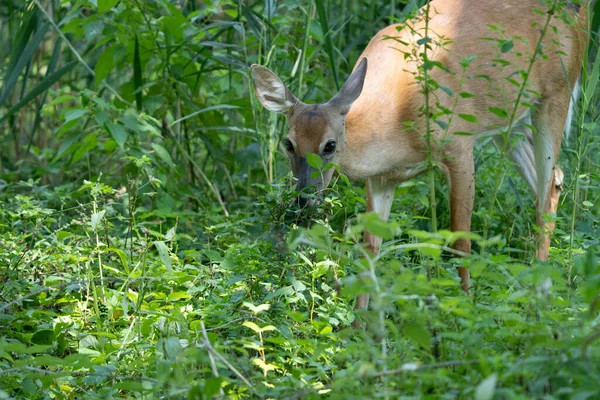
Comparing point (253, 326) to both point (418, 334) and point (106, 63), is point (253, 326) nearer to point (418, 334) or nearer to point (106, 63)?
point (418, 334)

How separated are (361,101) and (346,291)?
3.22 m

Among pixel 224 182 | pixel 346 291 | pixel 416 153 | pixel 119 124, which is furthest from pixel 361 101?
pixel 346 291

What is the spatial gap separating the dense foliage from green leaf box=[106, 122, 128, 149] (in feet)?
0.18

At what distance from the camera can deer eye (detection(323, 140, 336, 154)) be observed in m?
5.07

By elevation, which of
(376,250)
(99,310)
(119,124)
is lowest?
(376,250)

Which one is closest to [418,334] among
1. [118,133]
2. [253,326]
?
[253,326]

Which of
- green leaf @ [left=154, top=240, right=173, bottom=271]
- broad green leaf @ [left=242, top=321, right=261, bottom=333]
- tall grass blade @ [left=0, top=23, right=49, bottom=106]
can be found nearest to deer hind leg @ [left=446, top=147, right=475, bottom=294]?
green leaf @ [left=154, top=240, right=173, bottom=271]

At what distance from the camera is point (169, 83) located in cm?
664

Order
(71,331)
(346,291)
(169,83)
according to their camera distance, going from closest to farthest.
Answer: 1. (346,291)
2. (71,331)
3. (169,83)

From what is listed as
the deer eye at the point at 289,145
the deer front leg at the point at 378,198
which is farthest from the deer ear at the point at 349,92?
the deer front leg at the point at 378,198

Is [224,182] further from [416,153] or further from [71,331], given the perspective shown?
[71,331]

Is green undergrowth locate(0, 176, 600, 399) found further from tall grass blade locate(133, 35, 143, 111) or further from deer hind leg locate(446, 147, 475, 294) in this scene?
tall grass blade locate(133, 35, 143, 111)

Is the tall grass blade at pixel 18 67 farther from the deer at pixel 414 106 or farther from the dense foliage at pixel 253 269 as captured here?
the deer at pixel 414 106

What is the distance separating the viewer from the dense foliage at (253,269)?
7.98 feet
